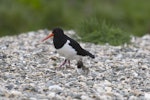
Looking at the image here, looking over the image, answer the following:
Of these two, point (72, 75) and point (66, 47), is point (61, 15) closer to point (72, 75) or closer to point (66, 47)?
point (66, 47)

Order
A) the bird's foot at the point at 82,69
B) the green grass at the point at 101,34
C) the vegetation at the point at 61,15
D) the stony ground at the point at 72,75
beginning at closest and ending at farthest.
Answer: the stony ground at the point at 72,75 → the bird's foot at the point at 82,69 → the green grass at the point at 101,34 → the vegetation at the point at 61,15

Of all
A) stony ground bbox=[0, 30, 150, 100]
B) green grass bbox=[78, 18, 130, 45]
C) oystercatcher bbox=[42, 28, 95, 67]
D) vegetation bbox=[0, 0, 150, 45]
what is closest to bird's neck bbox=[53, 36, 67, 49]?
oystercatcher bbox=[42, 28, 95, 67]

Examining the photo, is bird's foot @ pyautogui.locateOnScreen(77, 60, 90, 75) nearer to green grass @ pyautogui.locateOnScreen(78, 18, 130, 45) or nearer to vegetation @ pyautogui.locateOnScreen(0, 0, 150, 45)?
green grass @ pyautogui.locateOnScreen(78, 18, 130, 45)

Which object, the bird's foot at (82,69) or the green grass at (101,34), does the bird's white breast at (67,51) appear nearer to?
the bird's foot at (82,69)

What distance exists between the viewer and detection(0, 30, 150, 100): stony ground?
290 inches

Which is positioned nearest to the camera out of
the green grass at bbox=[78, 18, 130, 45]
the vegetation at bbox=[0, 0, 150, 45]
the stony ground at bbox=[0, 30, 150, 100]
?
the stony ground at bbox=[0, 30, 150, 100]

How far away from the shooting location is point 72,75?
8.47 meters

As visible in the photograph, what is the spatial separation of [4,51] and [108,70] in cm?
206

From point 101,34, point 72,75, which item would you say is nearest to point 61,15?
point 101,34

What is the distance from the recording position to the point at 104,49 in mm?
11336

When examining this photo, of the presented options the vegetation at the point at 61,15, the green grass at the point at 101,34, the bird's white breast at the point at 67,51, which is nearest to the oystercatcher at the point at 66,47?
the bird's white breast at the point at 67,51

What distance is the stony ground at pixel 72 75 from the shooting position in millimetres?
7371

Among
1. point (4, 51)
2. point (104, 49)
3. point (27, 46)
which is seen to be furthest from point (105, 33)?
point (4, 51)

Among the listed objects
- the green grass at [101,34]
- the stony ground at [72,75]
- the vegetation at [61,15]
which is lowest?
the stony ground at [72,75]
